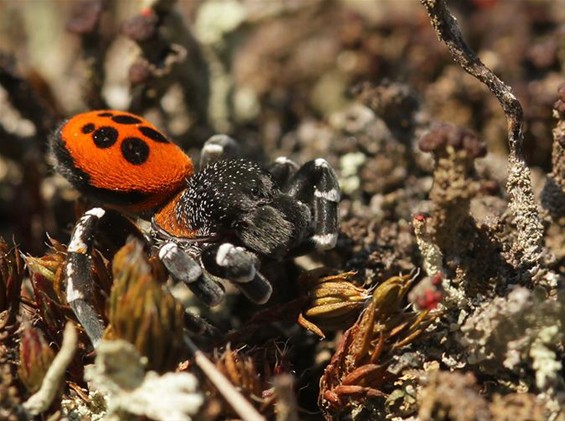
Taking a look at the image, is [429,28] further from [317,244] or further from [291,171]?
[317,244]

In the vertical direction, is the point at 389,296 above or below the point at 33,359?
above

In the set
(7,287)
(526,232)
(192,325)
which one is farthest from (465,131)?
(7,287)

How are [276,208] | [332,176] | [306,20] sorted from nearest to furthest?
1. [276,208]
2. [332,176]
3. [306,20]

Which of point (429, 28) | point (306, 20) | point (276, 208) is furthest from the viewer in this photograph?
point (306, 20)

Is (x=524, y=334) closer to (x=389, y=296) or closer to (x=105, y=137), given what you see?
(x=389, y=296)

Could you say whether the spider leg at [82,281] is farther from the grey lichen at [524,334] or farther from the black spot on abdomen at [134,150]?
the grey lichen at [524,334]

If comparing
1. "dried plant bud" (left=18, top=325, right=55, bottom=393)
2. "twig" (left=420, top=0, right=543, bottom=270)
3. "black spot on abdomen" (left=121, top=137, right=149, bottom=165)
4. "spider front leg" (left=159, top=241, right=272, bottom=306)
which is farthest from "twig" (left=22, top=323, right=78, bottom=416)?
"twig" (left=420, top=0, right=543, bottom=270)

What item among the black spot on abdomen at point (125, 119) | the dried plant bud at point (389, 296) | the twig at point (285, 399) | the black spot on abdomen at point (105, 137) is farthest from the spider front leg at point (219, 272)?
the black spot on abdomen at point (125, 119)

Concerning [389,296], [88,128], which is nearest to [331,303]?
[389,296]
